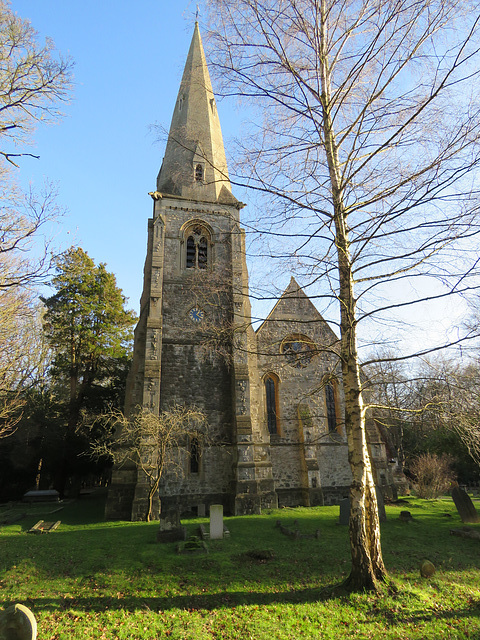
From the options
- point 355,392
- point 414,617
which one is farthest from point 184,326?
point 414,617

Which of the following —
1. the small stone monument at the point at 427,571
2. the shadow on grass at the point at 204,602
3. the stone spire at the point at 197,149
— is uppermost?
the stone spire at the point at 197,149

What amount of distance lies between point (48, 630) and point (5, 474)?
20.4 m

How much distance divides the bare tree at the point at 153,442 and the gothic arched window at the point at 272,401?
348 centimetres

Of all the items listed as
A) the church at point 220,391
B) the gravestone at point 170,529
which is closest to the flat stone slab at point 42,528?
the church at point 220,391

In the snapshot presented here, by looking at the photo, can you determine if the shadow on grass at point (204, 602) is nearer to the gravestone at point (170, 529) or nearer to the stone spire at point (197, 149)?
the gravestone at point (170, 529)

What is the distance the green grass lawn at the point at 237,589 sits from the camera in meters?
5.01

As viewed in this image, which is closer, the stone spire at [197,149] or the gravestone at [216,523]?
the gravestone at [216,523]

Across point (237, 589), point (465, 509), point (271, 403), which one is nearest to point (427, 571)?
point (237, 589)

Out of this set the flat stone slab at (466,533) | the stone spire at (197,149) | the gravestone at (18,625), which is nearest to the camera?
the gravestone at (18,625)

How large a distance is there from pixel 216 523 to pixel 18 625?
238 inches

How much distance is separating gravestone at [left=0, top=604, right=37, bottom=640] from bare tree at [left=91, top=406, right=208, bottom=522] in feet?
26.4

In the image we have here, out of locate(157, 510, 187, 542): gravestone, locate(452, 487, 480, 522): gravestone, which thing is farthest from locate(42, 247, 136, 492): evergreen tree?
locate(452, 487, 480, 522): gravestone

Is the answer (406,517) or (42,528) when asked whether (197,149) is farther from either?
(406,517)

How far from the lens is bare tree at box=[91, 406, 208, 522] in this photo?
1255 cm
